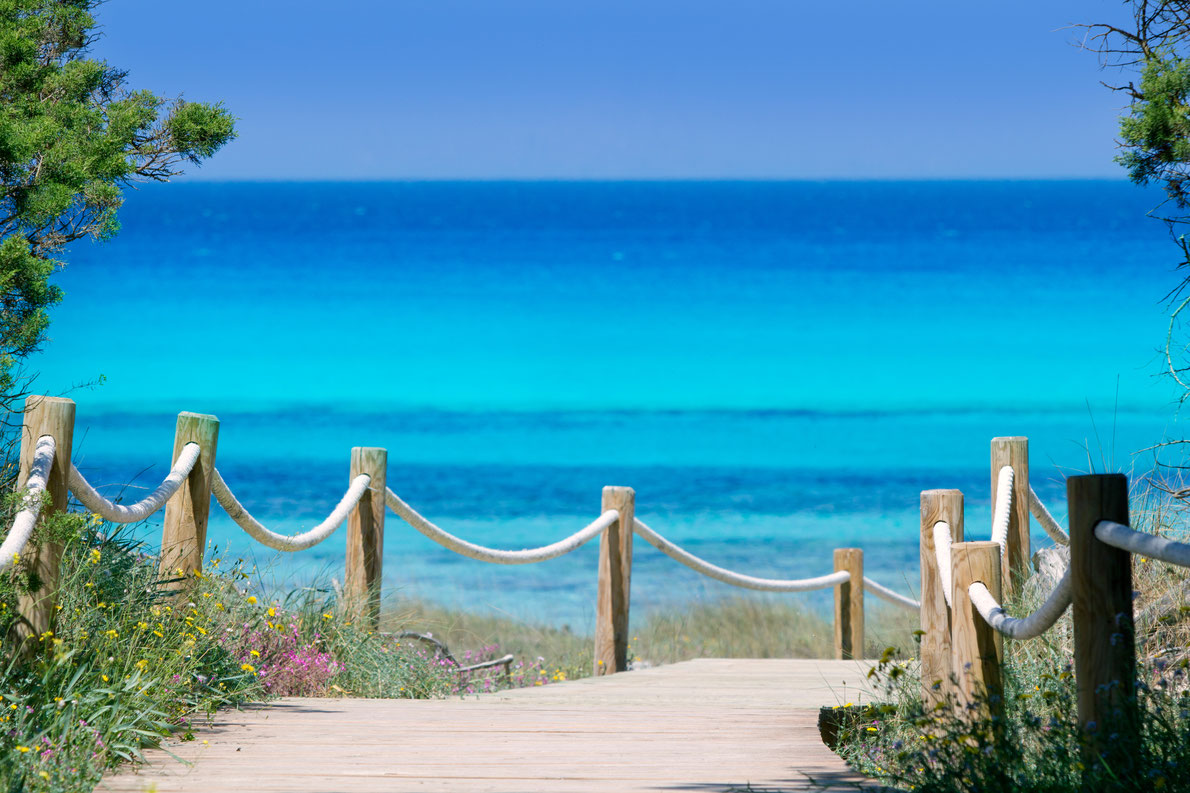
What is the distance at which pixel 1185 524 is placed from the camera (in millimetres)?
7227

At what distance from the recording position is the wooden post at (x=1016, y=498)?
7929 millimetres

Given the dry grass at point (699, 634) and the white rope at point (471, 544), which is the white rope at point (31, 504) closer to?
the white rope at point (471, 544)

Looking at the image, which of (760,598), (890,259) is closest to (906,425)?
(760,598)

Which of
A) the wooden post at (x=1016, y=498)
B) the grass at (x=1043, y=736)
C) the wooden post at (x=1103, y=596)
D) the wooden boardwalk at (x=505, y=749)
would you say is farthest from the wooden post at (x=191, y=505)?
the wooden post at (x=1016, y=498)

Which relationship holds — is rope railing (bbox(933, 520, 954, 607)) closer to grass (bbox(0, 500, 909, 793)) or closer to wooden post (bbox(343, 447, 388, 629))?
grass (bbox(0, 500, 909, 793))

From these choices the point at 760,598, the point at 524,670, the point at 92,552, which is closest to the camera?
the point at 92,552

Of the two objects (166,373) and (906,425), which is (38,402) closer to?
(906,425)

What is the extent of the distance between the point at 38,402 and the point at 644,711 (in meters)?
2.99

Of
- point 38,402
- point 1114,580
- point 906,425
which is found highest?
point 906,425

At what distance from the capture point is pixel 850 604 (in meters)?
10.7

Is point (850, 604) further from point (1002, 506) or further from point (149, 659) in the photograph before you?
point (149, 659)

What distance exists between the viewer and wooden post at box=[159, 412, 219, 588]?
20.0ft

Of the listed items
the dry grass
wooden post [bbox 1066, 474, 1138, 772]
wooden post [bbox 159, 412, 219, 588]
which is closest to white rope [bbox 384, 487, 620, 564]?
wooden post [bbox 159, 412, 219, 588]

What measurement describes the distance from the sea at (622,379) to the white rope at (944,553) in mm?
1560
